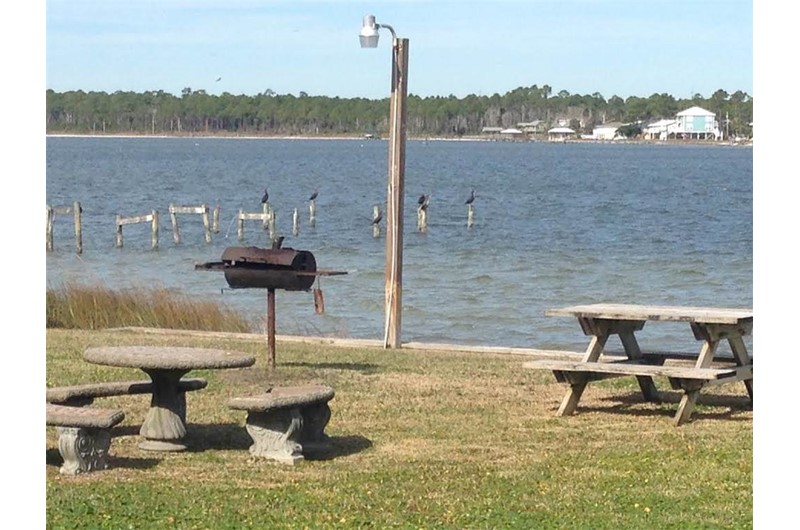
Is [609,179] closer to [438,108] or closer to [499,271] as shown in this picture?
[499,271]

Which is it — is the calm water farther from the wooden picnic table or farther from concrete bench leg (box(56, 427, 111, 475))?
concrete bench leg (box(56, 427, 111, 475))

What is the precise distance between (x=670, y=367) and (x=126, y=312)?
9882 millimetres

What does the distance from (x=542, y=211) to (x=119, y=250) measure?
28.0 m

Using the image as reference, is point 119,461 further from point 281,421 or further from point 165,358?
point 281,421

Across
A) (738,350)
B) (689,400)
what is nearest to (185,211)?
(738,350)

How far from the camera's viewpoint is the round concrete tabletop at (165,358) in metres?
8.71

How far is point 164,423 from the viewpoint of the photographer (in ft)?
29.8

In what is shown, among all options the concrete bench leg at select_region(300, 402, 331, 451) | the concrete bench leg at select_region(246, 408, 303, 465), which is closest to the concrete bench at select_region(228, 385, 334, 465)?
the concrete bench leg at select_region(246, 408, 303, 465)

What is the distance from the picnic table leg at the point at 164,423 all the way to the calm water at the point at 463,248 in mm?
11394

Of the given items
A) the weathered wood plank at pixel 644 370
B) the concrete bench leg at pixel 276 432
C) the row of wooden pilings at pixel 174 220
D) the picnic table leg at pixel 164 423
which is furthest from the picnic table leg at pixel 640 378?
the row of wooden pilings at pixel 174 220

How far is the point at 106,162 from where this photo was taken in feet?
447

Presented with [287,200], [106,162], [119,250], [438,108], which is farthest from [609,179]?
[438,108]

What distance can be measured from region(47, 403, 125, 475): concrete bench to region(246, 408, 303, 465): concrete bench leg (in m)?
0.95

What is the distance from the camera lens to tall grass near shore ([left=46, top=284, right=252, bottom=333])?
18109mm
